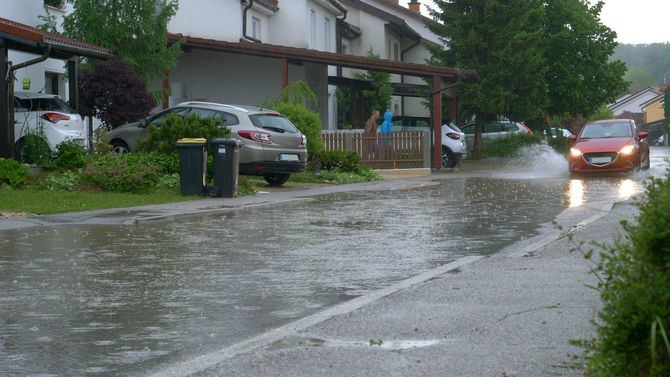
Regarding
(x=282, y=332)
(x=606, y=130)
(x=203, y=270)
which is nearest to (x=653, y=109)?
(x=606, y=130)

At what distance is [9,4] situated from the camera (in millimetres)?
27328

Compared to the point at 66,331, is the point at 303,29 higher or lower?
higher

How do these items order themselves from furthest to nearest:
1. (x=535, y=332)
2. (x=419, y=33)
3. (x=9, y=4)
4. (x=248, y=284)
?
(x=419, y=33), (x=9, y=4), (x=248, y=284), (x=535, y=332)

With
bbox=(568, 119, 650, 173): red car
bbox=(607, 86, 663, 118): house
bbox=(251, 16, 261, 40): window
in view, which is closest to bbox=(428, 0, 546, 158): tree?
bbox=(251, 16, 261, 40): window

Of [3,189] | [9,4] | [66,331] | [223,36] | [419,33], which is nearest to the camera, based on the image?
[66,331]

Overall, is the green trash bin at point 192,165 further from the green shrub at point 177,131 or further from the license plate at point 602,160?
the license plate at point 602,160

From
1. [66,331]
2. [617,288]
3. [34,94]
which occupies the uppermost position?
[34,94]

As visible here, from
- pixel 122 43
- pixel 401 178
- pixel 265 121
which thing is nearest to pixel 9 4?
pixel 122 43

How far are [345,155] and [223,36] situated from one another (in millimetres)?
11441

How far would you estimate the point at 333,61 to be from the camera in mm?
34969

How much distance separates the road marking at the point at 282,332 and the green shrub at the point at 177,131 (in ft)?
42.4

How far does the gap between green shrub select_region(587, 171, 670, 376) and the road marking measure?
240cm

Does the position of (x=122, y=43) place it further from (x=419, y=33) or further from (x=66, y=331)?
(x=419, y=33)

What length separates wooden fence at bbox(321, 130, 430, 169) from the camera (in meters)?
33.5
